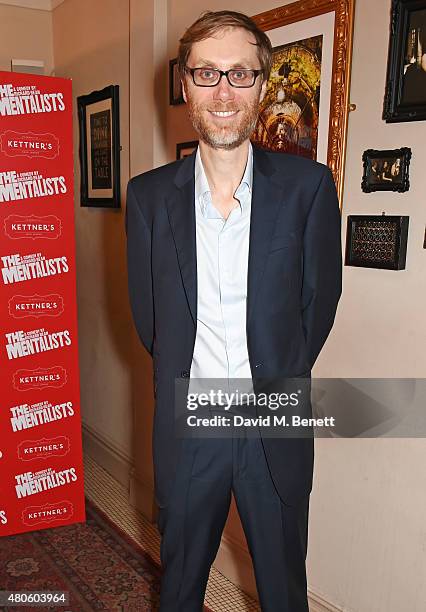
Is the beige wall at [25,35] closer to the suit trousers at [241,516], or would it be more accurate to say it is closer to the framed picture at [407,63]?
the framed picture at [407,63]

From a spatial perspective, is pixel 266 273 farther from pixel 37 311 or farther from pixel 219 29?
pixel 37 311

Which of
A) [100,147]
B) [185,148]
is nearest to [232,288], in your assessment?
[185,148]

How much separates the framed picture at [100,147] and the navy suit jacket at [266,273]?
1454 mm

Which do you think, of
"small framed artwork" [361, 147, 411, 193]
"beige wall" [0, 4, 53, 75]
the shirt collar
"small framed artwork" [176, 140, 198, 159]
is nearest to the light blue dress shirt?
the shirt collar

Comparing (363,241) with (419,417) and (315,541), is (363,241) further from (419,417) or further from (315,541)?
(315,541)

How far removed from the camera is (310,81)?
174 cm

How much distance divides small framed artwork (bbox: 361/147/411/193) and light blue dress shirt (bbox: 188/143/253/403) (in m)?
0.39

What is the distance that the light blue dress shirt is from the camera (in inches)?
54.2

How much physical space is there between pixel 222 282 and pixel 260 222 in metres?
0.17

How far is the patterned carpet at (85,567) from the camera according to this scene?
2.19 m

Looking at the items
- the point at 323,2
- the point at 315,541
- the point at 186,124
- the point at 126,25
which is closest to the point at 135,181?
the point at 323,2

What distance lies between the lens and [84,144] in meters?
3.20

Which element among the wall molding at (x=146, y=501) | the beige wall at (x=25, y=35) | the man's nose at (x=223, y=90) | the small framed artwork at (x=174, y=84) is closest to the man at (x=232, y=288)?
the man's nose at (x=223, y=90)

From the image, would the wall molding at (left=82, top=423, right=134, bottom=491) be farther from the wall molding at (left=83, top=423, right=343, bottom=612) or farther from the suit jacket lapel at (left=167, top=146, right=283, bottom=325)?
the suit jacket lapel at (left=167, top=146, right=283, bottom=325)
